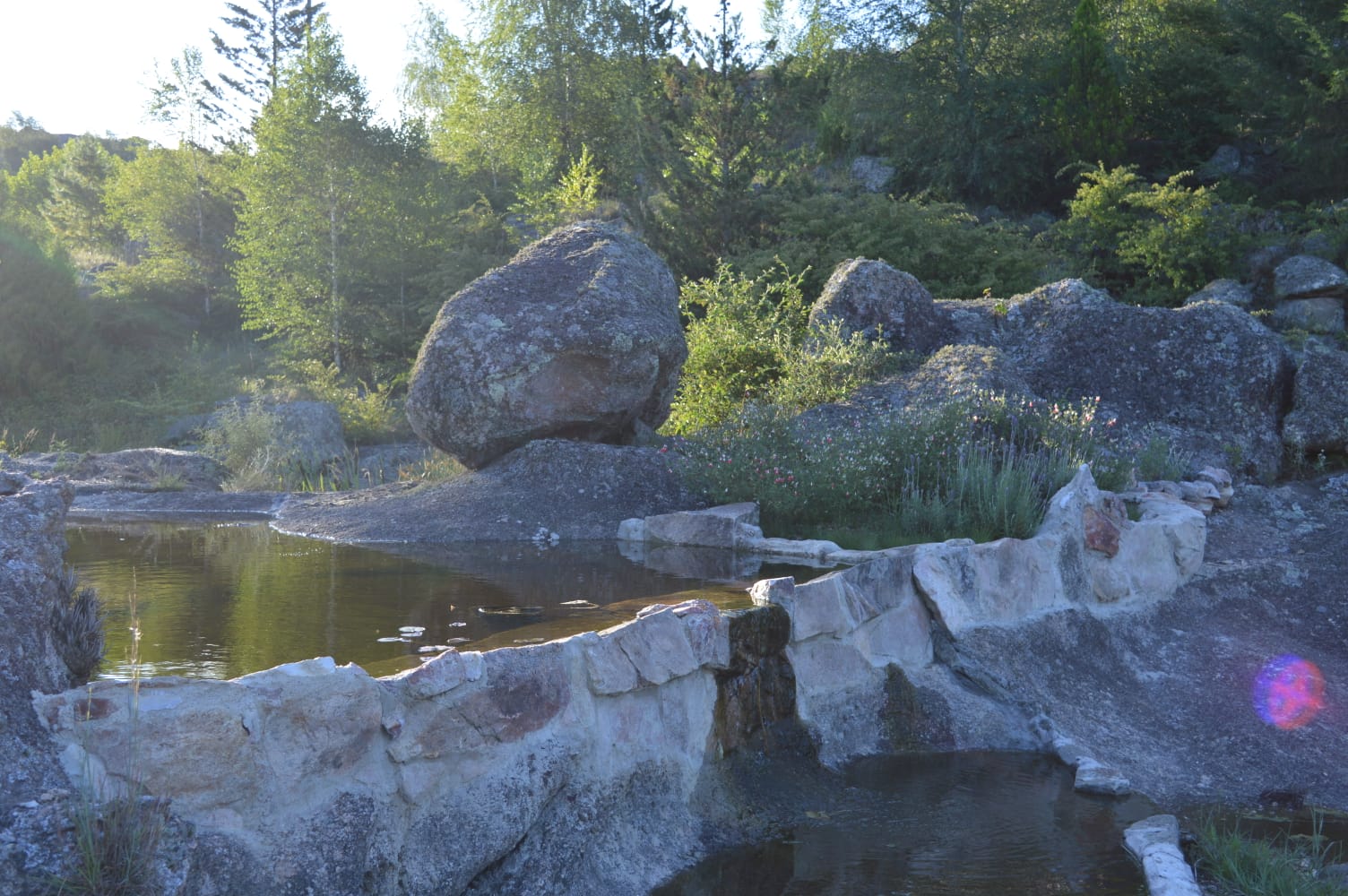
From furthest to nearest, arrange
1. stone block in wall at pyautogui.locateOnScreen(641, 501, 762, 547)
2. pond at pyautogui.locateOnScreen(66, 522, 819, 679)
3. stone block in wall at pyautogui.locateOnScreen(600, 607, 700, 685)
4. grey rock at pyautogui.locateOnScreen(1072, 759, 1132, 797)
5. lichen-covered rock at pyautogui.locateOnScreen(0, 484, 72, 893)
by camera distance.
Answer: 1. stone block in wall at pyautogui.locateOnScreen(641, 501, 762, 547)
2. grey rock at pyautogui.locateOnScreen(1072, 759, 1132, 797)
3. pond at pyautogui.locateOnScreen(66, 522, 819, 679)
4. stone block in wall at pyautogui.locateOnScreen(600, 607, 700, 685)
5. lichen-covered rock at pyautogui.locateOnScreen(0, 484, 72, 893)

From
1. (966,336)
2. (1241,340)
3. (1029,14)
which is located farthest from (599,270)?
(1029,14)

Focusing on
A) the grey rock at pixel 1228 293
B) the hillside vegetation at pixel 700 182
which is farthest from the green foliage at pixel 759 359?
the grey rock at pixel 1228 293

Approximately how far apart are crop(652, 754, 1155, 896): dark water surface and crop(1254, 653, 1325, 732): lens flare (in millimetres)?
1340

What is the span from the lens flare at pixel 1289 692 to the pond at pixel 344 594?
2.45 meters

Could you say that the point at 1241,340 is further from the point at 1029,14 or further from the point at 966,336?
the point at 1029,14

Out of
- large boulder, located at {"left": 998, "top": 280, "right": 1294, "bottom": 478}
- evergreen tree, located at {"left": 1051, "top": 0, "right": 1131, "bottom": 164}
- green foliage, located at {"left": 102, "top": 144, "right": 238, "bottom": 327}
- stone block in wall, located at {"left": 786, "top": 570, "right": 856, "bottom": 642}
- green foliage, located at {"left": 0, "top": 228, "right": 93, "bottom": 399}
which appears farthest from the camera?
green foliage, located at {"left": 102, "top": 144, "right": 238, "bottom": 327}

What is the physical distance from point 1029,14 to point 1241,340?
17128 millimetres

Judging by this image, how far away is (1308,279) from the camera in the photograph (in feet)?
47.0

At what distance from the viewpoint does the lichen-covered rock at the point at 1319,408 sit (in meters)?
9.15

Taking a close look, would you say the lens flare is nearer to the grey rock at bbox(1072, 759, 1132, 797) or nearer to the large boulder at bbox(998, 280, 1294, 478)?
the grey rock at bbox(1072, 759, 1132, 797)

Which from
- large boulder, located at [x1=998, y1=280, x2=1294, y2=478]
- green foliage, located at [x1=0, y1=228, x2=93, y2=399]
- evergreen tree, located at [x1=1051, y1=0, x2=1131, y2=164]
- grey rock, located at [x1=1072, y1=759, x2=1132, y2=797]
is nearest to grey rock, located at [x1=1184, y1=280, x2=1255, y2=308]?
large boulder, located at [x1=998, y1=280, x2=1294, y2=478]

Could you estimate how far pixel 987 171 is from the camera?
69.8 ft

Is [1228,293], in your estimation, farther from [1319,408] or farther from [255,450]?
[255,450]

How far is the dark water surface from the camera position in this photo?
4.02 m
